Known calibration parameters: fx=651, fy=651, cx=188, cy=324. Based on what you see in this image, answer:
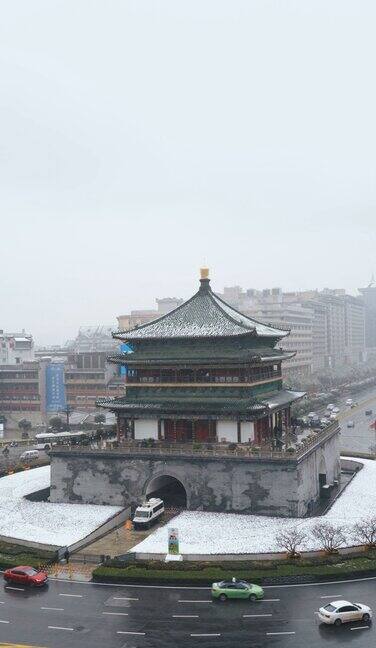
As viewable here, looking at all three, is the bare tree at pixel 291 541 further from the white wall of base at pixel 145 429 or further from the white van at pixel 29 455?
the white van at pixel 29 455

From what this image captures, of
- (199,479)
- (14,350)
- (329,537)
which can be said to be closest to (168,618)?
(329,537)

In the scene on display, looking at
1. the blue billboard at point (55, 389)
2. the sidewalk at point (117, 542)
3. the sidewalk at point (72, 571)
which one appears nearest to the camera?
the sidewalk at point (72, 571)

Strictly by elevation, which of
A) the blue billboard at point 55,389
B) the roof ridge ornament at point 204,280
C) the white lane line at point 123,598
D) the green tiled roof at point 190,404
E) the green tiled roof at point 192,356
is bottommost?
the white lane line at point 123,598

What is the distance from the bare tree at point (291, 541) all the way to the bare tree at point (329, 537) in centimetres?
106

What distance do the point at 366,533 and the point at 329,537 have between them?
10.3 feet

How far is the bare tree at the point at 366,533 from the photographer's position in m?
45.5

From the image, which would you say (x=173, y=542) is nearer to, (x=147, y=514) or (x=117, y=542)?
(x=117, y=542)

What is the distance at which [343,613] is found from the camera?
33781mm

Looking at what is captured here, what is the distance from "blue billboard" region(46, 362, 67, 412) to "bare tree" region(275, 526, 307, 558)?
74.4 meters

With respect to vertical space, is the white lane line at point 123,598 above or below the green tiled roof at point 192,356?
below

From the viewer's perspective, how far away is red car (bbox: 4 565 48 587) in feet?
133

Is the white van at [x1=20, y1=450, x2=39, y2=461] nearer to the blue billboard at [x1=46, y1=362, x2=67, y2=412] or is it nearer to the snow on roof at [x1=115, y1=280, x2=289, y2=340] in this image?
the blue billboard at [x1=46, y1=362, x2=67, y2=412]

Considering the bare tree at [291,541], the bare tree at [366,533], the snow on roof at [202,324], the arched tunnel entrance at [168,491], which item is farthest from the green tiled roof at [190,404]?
the bare tree at [366,533]

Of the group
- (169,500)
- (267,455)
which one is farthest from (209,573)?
(169,500)
